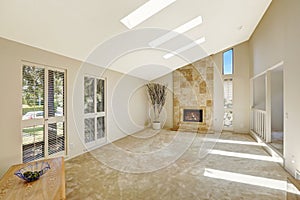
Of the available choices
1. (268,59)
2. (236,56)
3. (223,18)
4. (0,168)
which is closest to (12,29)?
(0,168)

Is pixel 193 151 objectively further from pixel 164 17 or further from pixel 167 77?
pixel 167 77

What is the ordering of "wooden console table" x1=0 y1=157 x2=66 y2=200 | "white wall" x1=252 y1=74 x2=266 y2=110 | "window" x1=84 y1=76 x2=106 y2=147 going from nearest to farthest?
"wooden console table" x1=0 y1=157 x2=66 y2=200
"window" x1=84 y1=76 x2=106 y2=147
"white wall" x1=252 y1=74 x2=266 y2=110

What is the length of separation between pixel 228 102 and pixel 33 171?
6454 mm

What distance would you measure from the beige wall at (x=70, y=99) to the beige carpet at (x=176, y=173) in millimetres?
794

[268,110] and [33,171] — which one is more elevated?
[268,110]

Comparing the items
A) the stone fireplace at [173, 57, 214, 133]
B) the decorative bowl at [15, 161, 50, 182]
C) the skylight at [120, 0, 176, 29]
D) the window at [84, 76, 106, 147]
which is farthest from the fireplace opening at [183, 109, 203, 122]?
the decorative bowl at [15, 161, 50, 182]

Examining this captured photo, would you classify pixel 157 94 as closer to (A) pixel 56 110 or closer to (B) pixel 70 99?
(B) pixel 70 99

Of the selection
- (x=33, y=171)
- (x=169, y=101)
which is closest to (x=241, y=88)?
(x=169, y=101)

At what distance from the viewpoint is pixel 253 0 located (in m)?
3.77

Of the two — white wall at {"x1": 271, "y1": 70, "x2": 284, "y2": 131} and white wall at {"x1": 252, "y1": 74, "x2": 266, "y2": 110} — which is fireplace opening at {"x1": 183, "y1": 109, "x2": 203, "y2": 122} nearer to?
white wall at {"x1": 252, "y1": 74, "x2": 266, "y2": 110}

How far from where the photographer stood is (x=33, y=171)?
216 cm

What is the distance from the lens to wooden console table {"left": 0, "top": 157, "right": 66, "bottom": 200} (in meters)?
1.62

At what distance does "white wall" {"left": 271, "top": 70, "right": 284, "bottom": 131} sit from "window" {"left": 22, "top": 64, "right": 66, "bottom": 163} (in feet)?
22.0

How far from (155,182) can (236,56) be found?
19.1 ft
